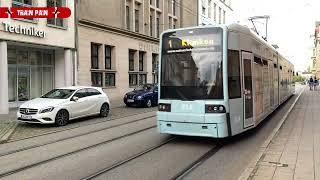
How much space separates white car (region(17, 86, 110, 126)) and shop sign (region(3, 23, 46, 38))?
5058mm

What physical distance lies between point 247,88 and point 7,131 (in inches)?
313

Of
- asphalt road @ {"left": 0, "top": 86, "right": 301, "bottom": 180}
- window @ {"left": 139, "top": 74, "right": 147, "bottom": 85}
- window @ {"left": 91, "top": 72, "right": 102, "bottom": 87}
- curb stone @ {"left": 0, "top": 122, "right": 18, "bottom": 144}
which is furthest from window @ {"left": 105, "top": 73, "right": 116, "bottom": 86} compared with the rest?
asphalt road @ {"left": 0, "top": 86, "right": 301, "bottom": 180}

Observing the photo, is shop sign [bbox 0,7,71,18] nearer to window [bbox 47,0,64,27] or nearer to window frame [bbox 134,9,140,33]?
window [bbox 47,0,64,27]

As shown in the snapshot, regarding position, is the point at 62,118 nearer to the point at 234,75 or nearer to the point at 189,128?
the point at 189,128

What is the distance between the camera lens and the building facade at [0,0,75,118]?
19.4 m

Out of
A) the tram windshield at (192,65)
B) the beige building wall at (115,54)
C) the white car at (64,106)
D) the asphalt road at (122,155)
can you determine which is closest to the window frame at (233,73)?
the tram windshield at (192,65)

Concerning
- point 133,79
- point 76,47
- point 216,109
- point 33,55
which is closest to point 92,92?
point 33,55

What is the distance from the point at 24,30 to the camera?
20359 mm

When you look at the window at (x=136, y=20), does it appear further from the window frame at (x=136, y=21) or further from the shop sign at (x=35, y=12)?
the shop sign at (x=35, y=12)

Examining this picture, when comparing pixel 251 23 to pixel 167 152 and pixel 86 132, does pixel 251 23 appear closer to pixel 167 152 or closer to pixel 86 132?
pixel 86 132

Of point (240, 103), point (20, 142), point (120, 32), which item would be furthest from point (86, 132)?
point (120, 32)

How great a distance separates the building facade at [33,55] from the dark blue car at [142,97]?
12.9 feet

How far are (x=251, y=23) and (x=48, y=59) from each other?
2255 centimetres

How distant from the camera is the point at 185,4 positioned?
153 feet
